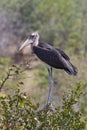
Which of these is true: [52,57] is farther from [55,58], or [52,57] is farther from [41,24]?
[41,24]

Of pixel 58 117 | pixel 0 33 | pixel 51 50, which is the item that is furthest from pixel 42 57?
pixel 0 33

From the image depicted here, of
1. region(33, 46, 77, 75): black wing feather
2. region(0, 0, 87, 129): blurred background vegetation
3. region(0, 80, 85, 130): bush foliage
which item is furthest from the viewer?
region(0, 0, 87, 129): blurred background vegetation

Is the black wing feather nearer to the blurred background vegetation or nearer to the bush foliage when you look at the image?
the bush foliage

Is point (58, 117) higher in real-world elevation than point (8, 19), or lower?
higher

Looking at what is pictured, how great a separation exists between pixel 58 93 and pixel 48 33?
10.0 meters

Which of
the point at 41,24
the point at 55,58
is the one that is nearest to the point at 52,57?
the point at 55,58

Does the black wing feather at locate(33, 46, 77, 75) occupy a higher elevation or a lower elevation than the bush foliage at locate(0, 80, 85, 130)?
lower

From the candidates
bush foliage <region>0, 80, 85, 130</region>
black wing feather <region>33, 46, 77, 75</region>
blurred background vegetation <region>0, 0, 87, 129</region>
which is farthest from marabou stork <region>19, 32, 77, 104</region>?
blurred background vegetation <region>0, 0, 87, 129</region>

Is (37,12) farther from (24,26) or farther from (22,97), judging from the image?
(22,97)

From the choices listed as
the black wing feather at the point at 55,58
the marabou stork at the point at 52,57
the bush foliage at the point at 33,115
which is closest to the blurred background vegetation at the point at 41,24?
the marabou stork at the point at 52,57

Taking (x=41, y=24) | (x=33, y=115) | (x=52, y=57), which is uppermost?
(x=33, y=115)

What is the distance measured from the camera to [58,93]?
50.7 feet

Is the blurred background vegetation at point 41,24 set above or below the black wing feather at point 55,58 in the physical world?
below

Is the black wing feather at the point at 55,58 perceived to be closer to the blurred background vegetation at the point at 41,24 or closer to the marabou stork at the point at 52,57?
the marabou stork at the point at 52,57
